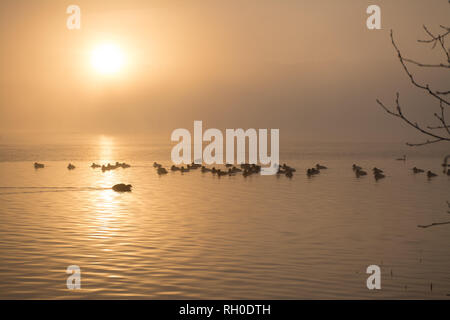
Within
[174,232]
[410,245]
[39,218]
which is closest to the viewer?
[410,245]

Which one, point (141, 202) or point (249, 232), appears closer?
point (249, 232)

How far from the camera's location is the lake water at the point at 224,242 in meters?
13.0

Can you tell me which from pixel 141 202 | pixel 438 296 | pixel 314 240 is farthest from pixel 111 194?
pixel 438 296

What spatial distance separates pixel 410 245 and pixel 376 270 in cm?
353

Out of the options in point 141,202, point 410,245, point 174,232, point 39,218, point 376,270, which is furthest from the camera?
point 141,202

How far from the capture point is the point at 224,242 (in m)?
17.9

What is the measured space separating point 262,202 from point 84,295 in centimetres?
1551

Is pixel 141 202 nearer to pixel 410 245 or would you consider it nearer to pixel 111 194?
pixel 111 194

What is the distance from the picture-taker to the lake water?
13039mm

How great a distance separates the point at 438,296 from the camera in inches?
488

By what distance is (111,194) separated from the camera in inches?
1193
